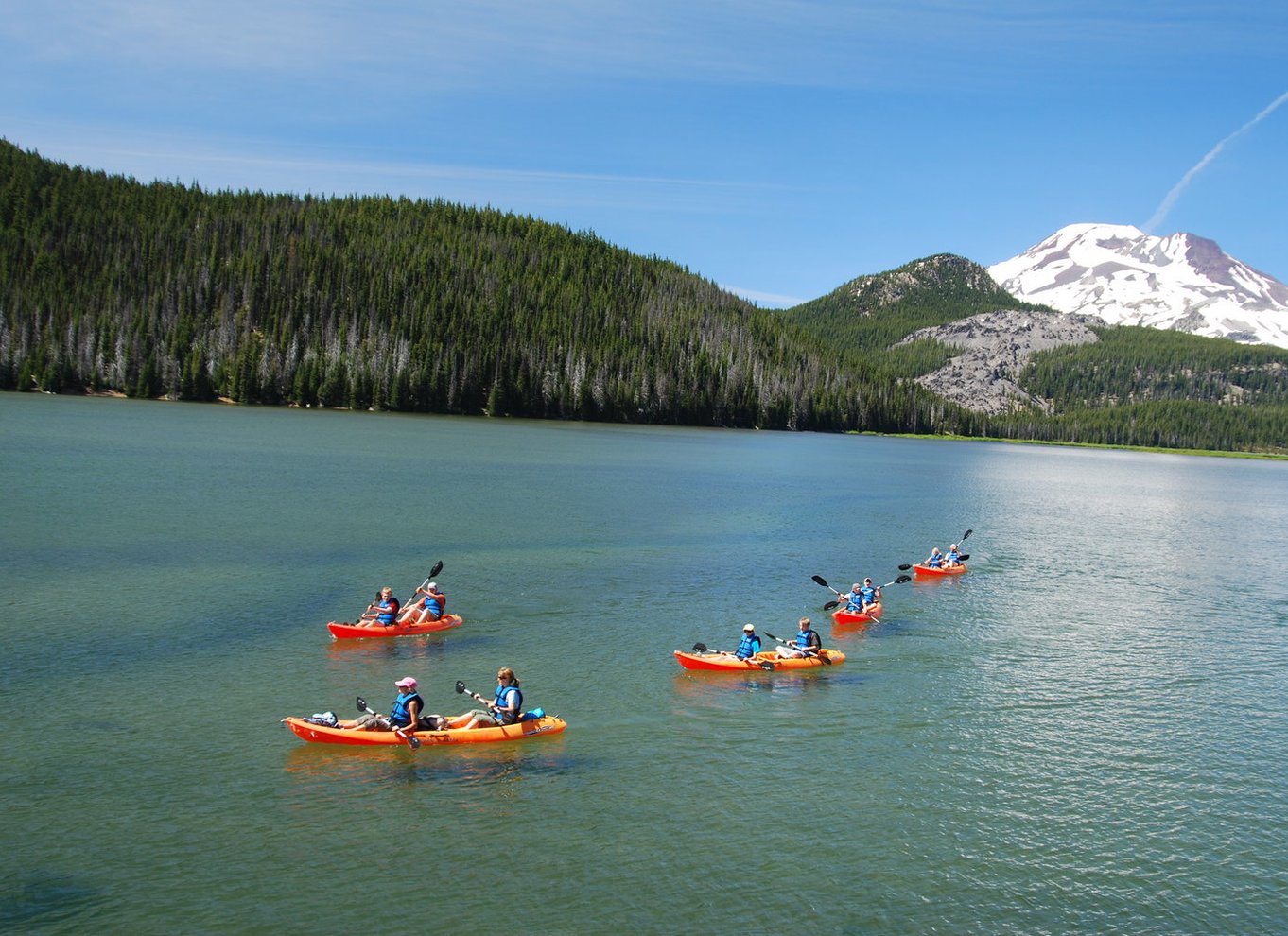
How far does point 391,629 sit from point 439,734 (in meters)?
11.1

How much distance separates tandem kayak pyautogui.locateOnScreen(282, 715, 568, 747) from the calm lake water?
44 centimetres

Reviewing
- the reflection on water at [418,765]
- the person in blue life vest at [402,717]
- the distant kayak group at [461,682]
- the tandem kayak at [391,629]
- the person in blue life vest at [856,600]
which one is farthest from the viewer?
the person in blue life vest at [856,600]

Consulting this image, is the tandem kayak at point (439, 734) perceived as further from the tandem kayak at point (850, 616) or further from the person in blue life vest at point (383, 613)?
the tandem kayak at point (850, 616)

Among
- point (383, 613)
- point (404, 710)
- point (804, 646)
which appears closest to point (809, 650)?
point (804, 646)

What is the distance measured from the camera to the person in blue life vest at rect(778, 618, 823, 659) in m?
35.2

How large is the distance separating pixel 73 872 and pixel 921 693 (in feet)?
83.4

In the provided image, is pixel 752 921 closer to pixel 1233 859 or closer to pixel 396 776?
pixel 396 776

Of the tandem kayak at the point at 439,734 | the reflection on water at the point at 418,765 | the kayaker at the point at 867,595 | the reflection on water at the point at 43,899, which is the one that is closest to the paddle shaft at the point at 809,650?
the kayaker at the point at 867,595

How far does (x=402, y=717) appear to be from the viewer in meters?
25.6

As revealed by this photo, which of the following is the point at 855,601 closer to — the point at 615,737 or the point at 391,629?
the point at 615,737

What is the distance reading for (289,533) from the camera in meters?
54.0

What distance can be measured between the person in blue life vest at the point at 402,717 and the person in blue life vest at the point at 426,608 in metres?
11.5

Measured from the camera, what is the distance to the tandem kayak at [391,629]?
35375mm

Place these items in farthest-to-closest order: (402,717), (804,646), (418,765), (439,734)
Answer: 1. (804,646)
2. (439,734)
3. (402,717)
4. (418,765)
